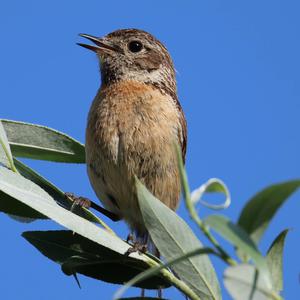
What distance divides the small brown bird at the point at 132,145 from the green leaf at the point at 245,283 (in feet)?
11.2

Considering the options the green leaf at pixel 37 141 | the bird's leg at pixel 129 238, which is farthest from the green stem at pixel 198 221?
the bird's leg at pixel 129 238

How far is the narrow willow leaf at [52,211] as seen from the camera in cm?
274

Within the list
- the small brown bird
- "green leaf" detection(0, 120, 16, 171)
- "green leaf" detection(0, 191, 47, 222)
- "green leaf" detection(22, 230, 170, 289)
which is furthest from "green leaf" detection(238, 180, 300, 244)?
the small brown bird

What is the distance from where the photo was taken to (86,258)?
10.0 ft

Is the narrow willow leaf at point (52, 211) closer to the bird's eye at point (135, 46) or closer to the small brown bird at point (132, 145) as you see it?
the small brown bird at point (132, 145)

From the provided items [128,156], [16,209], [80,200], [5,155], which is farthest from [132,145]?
[16,209]

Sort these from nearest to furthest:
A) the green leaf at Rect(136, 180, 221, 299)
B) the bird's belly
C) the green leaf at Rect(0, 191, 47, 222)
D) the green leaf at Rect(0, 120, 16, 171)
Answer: the green leaf at Rect(136, 180, 221, 299)
the green leaf at Rect(0, 191, 47, 222)
the green leaf at Rect(0, 120, 16, 171)
the bird's belly

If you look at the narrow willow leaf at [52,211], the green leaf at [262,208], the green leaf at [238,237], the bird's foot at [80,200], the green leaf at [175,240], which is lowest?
the green leaf at [238,237]

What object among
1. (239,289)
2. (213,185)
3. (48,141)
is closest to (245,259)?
(239,289)

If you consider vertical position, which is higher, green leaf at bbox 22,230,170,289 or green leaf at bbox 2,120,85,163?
green leaf at bbox 2,120,85,163

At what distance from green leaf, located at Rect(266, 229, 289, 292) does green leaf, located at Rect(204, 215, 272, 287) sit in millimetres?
600

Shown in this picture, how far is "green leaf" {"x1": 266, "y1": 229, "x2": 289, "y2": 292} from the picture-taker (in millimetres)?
2016

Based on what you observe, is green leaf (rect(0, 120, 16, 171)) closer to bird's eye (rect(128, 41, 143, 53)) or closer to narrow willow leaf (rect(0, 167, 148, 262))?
narrow willow leaf (rect(0, 167, 148, 262))

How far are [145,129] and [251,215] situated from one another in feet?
12.0
